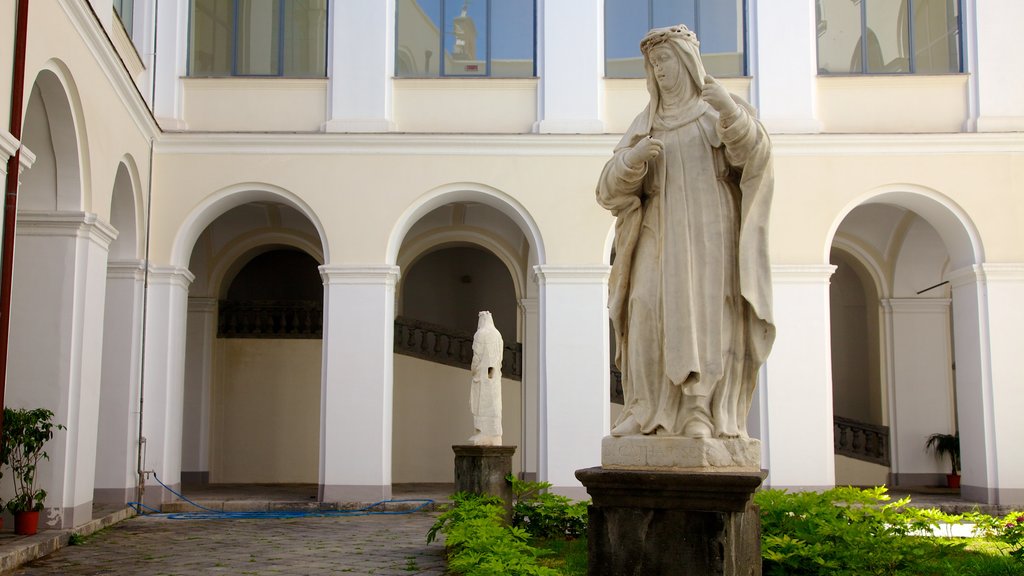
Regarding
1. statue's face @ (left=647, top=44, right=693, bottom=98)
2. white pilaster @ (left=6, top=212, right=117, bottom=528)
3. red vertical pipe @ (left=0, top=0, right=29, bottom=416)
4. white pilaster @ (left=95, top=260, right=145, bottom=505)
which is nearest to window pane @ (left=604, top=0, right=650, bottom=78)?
white pilaster @ (left=95, top=260, right=145, bottom=505)

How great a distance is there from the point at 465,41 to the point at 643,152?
1168 cm

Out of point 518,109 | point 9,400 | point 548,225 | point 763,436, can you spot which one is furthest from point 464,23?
point 9,400

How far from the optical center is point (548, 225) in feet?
49.6

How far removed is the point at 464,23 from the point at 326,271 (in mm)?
4283

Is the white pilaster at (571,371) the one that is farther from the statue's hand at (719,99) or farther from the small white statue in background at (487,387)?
the statue's hand at (719,99)

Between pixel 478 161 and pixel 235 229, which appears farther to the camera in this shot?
pixel 235 229

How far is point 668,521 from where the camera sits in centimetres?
407

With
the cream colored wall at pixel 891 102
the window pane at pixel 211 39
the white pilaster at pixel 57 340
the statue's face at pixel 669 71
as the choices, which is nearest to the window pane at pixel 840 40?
the cream colored wall at pixel 891 102

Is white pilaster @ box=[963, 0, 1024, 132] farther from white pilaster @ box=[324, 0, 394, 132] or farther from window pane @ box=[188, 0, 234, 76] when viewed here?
window pane @ box=[188, 0, 234, 76]

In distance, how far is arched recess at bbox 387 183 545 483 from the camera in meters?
18.2

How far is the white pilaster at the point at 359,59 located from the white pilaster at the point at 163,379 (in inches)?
136

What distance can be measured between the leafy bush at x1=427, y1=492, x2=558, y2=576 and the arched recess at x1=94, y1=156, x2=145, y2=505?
251 inches

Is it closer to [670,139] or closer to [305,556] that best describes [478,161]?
[305,556]

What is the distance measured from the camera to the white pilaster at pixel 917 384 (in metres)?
18.0
